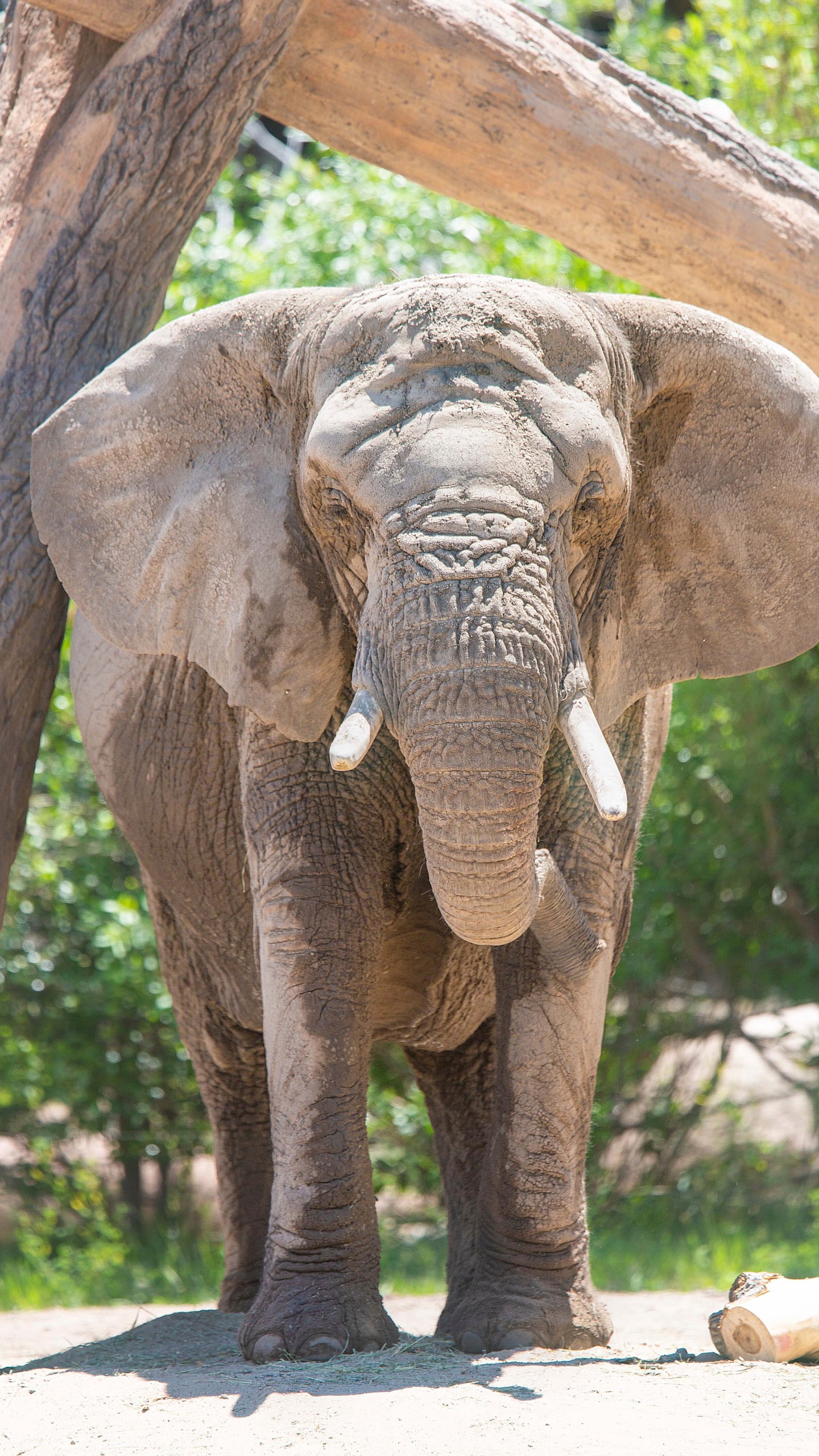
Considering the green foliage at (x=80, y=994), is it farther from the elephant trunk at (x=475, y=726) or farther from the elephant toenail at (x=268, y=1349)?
the elephant trunk at (x=475, y=726)

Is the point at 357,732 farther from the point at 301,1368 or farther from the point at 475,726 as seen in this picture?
the point at 301,1368

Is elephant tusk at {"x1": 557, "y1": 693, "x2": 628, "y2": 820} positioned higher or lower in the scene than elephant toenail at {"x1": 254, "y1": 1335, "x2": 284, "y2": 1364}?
higher

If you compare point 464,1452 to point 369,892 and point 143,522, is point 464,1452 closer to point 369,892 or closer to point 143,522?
point 369,892

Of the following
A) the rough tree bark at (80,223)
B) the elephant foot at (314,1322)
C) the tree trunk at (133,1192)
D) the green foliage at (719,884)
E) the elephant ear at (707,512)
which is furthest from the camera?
the tree trunk at (133,1192)

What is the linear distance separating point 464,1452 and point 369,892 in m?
1.31

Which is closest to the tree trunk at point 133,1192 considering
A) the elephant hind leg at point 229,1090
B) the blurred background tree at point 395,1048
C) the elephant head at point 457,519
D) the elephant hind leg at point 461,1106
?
the blurred background tree at point 395,1048

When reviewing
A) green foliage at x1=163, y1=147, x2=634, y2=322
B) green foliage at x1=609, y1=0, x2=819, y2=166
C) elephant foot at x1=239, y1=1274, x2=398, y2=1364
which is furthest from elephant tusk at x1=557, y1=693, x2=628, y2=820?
green foliage at x1=609, y1=0, x2=819, y2=166

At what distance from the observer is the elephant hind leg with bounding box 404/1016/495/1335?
15.6 ft

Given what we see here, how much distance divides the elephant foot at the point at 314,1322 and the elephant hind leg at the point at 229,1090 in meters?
1.61

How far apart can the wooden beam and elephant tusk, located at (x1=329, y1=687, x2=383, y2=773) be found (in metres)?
2.11

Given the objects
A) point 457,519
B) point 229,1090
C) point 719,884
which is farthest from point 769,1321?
point 719,884

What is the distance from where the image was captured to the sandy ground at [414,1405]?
2.57 metres

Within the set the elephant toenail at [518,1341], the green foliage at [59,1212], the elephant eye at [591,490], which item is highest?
the elephant eye at [591,490]

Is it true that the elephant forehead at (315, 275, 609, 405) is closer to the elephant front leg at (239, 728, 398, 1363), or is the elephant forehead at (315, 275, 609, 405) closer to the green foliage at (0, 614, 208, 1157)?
the elephant front leg at (239, 728, 398, 1363)
